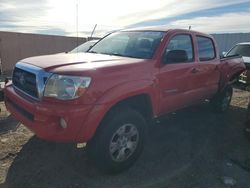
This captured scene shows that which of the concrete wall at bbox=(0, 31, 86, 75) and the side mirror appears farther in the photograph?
the concrete wall at bbox=(0, 31, 86, 75)

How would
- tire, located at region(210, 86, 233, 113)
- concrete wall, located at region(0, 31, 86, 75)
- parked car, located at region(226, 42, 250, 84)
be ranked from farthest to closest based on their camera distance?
concrete wall, located at region(0, 31, 86, 75) < parked car, located at region(226, 42, 250, 84) < tire, located at region(210, 86, 233, 113)

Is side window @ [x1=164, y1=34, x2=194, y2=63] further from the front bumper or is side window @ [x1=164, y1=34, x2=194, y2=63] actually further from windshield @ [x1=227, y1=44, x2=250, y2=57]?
windshield @ [x1=227, y1=44, x2=250, y2=57]

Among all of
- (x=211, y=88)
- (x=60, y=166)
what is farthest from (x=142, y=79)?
(x=211, y=88)

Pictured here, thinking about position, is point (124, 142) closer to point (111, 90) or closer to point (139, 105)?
point (139, 105)

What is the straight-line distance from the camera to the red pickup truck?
9.69 ft

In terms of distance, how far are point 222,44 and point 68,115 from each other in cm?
1760

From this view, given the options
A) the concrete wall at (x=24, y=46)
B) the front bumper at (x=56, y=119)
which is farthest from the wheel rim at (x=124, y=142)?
the concrete wall at (x=24, y=46)

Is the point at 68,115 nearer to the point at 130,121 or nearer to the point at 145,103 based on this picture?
the point at 130,121

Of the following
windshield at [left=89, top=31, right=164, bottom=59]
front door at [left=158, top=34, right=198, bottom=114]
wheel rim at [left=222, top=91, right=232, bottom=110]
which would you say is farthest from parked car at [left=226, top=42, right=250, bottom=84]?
windshield at [left=89, top=31, right=164, bottom=59]

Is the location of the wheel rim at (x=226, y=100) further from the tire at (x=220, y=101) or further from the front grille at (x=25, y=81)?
the front grille at (x=25, y=81)

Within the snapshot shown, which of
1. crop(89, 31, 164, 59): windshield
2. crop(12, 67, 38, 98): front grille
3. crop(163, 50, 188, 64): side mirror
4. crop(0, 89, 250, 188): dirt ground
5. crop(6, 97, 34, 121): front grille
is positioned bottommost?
crop(0, 89, 250, 188): dirt ground

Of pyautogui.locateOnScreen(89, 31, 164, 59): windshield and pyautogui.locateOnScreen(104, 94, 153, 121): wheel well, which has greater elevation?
pyautogui.locateOnScreen(89, 31, 164, 59): windshield

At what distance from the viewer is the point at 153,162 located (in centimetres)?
387

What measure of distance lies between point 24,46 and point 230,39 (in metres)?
13.0
